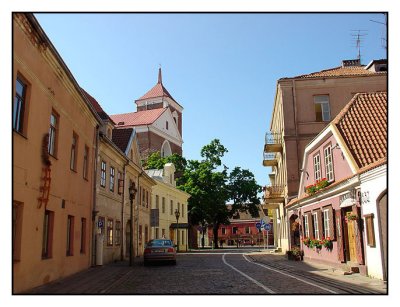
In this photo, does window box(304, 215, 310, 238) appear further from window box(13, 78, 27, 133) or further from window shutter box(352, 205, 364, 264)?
window box(13, 78, 27, 133)

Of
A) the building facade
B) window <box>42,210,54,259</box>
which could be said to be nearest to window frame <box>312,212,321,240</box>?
the building facade

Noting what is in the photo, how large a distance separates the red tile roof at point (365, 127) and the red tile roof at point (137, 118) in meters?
51.9

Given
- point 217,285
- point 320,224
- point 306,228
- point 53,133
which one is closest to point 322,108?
point 306,228

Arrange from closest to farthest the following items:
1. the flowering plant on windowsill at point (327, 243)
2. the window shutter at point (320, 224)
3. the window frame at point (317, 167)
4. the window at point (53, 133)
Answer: the window at point (53, 133)
the flowering plant on windowsill at point (327, 243)
the window shutter at point (320, 224)
the window frame at point (317, 167)

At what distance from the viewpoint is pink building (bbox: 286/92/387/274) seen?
49.0 ft

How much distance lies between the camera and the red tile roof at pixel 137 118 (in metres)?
70.8

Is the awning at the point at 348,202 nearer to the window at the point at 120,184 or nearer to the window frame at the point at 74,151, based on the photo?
the window frame at the point at 74,151

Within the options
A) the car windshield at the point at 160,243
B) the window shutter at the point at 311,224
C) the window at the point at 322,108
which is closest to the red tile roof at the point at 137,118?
the window at the point at 322,108

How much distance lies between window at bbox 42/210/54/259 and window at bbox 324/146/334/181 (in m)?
11.2

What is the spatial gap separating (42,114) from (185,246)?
38.3m

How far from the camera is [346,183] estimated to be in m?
15.8

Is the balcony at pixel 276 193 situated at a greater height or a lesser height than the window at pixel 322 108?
lesser

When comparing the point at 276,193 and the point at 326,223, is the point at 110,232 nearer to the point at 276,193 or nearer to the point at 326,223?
the point at 326,223
